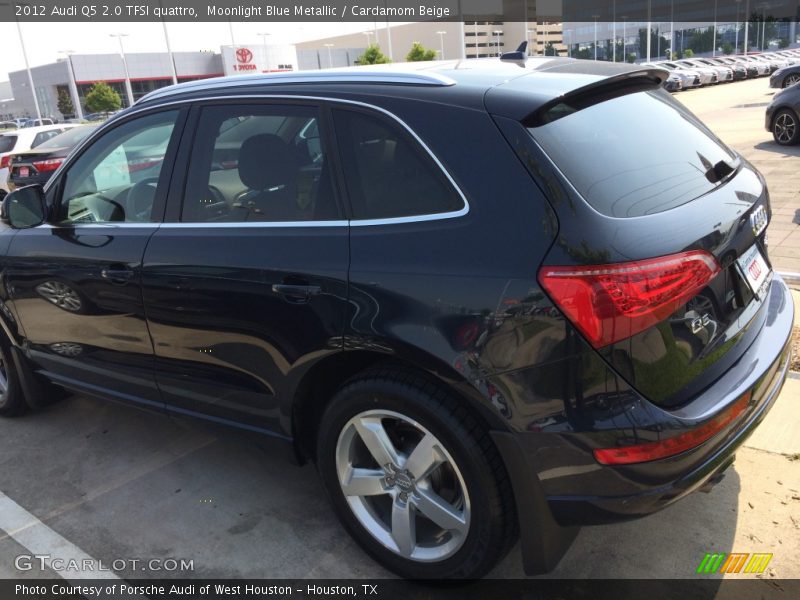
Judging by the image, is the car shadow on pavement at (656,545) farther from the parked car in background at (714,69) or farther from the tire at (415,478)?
the parked car in background at (714,69)

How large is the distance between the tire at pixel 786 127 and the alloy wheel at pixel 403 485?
497 inches

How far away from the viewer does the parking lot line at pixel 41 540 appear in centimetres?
285

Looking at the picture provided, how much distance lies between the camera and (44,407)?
174 inches

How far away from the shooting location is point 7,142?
1360cm

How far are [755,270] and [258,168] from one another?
6.63ft

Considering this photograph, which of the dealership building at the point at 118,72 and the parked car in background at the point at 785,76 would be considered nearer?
the parked car in background at the point at 785,76

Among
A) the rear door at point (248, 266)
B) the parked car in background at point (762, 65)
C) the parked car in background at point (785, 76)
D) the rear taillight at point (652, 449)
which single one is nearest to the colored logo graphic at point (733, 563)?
the rear taillight at point (652, 449)

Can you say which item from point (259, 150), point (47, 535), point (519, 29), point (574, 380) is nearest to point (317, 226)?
point (259, 150)

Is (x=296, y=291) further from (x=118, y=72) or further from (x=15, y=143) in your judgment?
(x=118, y=72)

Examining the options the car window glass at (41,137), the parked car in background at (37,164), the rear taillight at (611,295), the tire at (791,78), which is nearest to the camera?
the rear taillight at (611,295)

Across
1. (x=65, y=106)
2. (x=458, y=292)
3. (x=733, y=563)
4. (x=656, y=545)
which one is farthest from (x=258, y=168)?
(x=65, y=106)

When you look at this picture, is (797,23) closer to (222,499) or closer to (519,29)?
(519,29)

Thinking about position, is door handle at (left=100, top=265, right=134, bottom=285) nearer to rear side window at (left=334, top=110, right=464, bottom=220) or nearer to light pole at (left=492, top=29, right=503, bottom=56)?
rear side window at (left=334, top=110, right=464, bottom=220)

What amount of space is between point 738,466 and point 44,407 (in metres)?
4.13
